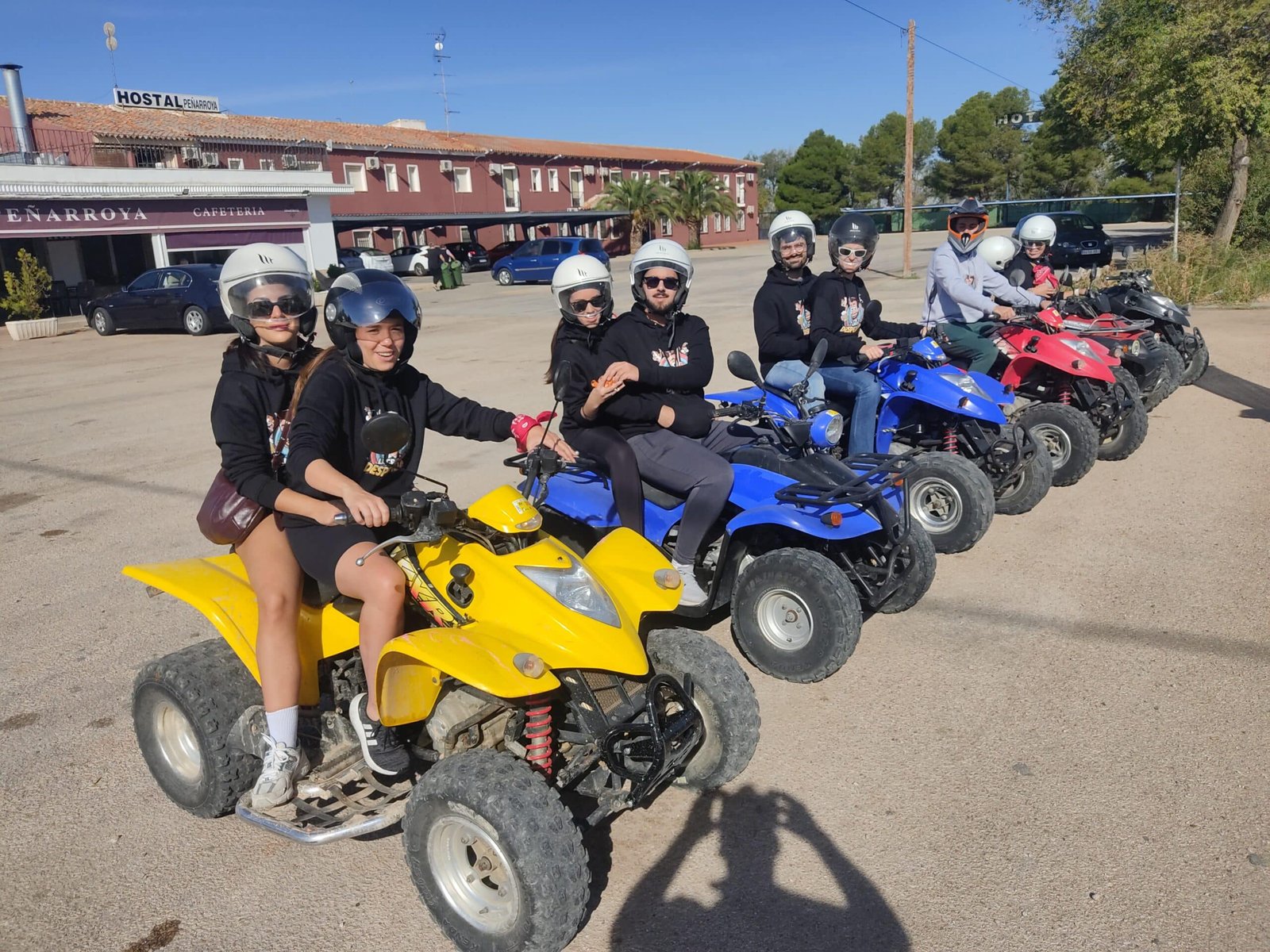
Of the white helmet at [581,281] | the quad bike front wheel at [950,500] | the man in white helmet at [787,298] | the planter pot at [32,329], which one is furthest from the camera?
the planter pot at [32,329]

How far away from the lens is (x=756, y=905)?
3193 mm

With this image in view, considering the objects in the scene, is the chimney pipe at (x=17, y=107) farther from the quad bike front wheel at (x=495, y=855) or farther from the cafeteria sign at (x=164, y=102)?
the quad bike front wheel at (x=495, y=855)

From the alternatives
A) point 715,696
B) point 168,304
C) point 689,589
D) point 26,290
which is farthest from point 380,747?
point 26,290

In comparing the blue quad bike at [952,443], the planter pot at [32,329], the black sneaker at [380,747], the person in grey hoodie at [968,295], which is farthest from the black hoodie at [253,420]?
the planter pot at [32,329]

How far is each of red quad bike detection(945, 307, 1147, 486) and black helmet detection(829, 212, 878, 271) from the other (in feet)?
5.76

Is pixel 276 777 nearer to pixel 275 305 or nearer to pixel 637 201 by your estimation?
pixel 275 305

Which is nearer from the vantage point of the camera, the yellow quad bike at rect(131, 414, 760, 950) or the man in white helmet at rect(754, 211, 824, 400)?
the yellow quad bike at rect(131, 414, 760, 950)

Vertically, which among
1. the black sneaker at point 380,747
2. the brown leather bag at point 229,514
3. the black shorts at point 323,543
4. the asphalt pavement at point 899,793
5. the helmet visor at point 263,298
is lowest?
the asphalt pavement at point 899,793

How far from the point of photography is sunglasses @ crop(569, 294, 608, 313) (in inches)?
198

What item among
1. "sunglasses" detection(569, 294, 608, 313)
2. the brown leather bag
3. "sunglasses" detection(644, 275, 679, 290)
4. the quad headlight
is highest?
"sunglasses" detection(644, 275, 679, 290)

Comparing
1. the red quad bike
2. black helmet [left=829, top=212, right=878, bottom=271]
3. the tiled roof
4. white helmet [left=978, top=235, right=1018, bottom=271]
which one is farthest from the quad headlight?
the tiled roof

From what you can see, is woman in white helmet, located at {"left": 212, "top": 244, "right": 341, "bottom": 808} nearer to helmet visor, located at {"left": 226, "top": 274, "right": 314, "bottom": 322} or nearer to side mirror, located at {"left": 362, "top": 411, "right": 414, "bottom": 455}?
helmet visor, located at {"left": 226, "top": 274, "right": 314, "bottom": 322}

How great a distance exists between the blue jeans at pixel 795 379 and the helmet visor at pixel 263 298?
2.38 metres

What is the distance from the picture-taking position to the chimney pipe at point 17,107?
31781 millimetres
